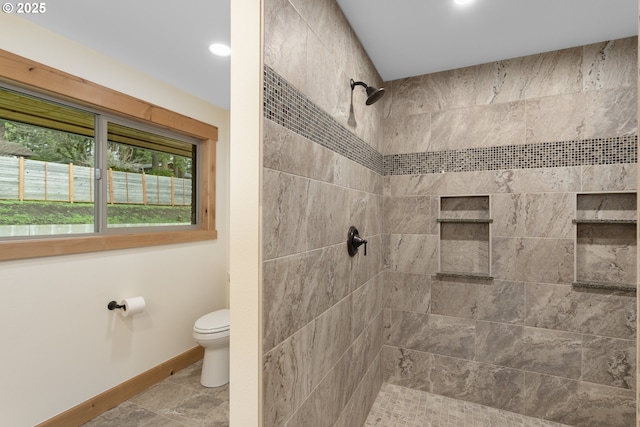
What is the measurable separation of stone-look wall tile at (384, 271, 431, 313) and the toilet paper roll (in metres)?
1.81

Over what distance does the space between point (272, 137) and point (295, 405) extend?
3.41ft

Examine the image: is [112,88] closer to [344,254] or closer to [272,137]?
[272,137]

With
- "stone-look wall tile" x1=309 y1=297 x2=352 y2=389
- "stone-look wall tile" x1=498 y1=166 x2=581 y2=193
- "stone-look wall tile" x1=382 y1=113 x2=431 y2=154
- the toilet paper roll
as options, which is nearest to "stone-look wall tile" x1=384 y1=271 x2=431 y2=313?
"stone-look wall tile" x1=309 y1=297 x2=352 y2=389

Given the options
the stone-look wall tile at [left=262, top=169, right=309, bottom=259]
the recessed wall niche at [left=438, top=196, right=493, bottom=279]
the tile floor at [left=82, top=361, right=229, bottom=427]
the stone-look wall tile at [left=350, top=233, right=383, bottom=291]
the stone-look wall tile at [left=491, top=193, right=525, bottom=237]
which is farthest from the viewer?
the recessed wall niche at [left=438, top=196, right=493, bottom=279]

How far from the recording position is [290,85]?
117 centimetres

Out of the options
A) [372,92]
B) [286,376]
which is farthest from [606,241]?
[286,376]

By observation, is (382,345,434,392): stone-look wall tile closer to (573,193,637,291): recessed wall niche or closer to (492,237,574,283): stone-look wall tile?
(492,237,574,283): stone-look wall tile

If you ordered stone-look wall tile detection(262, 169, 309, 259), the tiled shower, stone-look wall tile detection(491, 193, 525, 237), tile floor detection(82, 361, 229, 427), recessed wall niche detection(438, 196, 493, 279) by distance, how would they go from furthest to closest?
recessed wall niche detection(438, 196, 493, 279)
stone-look wall tile detection(491, 193, 525, 237)
tile floor detection(82, 361, 229, 427)
the tiled shower
stone-look wall tile detection(262, 169, 309, 259)

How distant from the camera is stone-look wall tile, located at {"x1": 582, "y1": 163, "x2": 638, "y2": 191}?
182 cm

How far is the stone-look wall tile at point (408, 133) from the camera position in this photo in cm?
232

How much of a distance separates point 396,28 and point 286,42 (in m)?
0.96

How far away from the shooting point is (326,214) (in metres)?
1.46

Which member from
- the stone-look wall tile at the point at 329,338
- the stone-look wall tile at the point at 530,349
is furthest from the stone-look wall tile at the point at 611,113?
the stone-look wall tile at the point at 329,338

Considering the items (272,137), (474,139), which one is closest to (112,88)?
(272,137)
